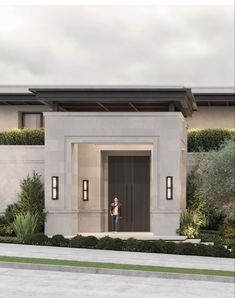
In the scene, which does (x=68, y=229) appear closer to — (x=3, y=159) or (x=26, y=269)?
(x=3, y=159)

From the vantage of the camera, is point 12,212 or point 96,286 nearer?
point 96,286

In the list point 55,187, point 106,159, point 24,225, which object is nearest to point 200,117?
point 106,159

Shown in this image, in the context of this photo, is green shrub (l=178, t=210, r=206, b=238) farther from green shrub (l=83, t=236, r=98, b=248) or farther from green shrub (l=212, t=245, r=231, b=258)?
green shrub (l=212, t=245, r=231, b=258)

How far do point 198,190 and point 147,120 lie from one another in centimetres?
404

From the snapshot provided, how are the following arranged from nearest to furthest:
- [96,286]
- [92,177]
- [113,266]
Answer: [96,286], [113,266], [92,177]

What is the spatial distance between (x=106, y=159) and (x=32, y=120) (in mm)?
9148

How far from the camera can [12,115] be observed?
42.7 m

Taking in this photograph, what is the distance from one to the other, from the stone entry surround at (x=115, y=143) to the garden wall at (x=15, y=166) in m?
1.50

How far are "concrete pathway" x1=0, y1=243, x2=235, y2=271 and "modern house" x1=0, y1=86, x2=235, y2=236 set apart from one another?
5.21 meters

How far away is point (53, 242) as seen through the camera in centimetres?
2767

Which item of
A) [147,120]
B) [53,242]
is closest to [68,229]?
[53,242]

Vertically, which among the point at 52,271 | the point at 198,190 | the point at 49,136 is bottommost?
the point at 52,271

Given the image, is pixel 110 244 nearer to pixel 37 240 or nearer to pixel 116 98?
pixel 37 240

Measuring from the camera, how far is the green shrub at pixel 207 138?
36281 millimetres
